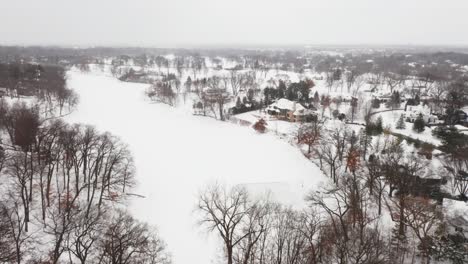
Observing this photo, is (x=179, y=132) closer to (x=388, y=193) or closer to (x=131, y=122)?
(x=131, y=122)

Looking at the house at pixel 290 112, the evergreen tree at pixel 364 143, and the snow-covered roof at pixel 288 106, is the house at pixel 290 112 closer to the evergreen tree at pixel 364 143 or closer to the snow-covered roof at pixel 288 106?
the snow-covered roof at pixel 288 106

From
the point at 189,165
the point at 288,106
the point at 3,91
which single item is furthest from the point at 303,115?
the point at 3,91

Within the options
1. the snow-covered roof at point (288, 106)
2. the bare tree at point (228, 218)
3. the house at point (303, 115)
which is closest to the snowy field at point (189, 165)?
the bare tree at point (228, 218)

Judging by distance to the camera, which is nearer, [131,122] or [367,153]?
[367,153]

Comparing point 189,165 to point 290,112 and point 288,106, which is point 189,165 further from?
point 288,106

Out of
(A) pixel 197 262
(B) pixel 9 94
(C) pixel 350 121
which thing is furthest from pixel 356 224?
(B) pixel 9 94

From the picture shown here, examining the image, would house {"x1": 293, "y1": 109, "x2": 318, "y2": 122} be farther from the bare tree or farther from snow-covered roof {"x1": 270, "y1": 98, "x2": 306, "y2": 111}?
the bare tree
